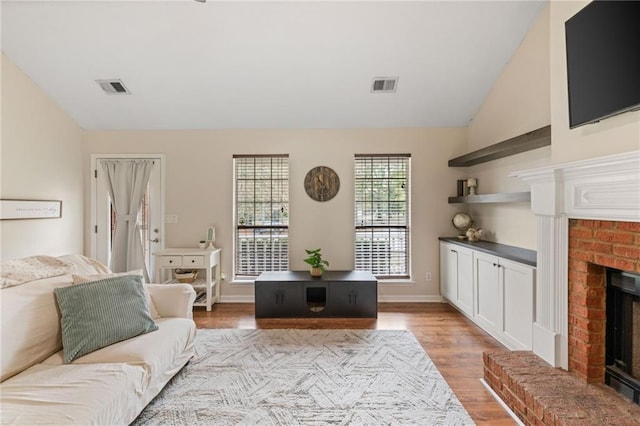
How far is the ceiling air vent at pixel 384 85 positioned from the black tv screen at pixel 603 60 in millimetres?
1832

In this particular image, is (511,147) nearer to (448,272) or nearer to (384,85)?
(384,85)

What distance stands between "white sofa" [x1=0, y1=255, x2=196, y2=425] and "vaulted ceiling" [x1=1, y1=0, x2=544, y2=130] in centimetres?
242

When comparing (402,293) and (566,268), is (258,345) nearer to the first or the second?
(402,293)

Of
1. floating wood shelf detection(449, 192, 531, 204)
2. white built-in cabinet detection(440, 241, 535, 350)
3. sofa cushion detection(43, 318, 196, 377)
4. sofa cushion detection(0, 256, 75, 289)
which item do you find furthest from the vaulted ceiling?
sofa cushion detection(43, 318, 196, 377)

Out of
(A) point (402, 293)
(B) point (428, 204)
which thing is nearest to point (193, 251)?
(A) point (402, 293)

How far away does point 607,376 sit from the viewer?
197 centimetres

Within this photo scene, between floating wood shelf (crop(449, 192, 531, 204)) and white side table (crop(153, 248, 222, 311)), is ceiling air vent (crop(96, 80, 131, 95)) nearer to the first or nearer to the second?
white side table (crop(153, 248, 222, 311))

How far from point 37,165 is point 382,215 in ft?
14.2

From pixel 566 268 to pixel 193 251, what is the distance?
3.90m

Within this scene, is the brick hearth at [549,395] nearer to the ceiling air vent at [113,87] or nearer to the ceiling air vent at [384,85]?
the ceiling air vent at [384,85]

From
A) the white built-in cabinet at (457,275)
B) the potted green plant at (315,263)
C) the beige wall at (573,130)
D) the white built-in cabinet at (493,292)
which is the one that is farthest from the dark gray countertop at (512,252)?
the potted green plant at (315,263)

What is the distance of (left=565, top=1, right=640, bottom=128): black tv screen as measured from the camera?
5.34ft

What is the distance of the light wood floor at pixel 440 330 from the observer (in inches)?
87.9

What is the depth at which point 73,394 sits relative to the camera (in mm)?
1585
